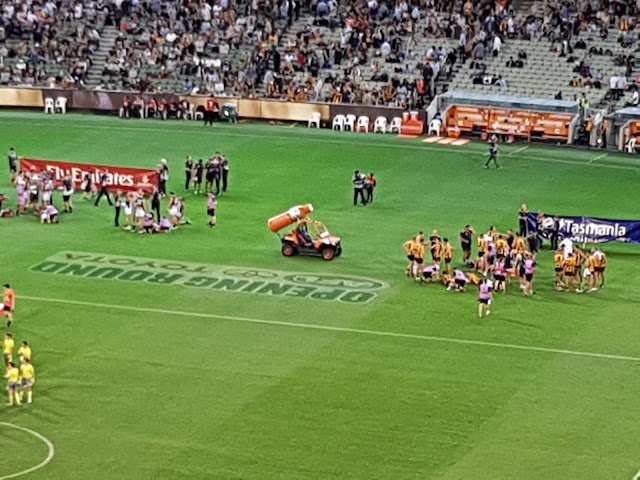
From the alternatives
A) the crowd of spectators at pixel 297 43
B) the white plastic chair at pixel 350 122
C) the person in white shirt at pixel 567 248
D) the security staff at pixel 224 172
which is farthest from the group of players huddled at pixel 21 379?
the crowd of spectators at pixel 297 43

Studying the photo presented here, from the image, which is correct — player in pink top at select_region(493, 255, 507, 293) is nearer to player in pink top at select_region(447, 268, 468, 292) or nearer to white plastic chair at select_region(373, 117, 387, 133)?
player in pink top at select_region(447, 268, 468, 292)

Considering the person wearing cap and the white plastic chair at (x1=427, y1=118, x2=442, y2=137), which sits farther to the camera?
the white plastic chair at (x1=427, y1=118, x2=442, y2=137)

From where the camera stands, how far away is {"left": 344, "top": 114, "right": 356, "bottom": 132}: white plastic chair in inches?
3063

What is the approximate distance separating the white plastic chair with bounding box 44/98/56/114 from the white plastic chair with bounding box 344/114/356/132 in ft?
56.5

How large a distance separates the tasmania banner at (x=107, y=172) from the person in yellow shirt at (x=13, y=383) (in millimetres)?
22513

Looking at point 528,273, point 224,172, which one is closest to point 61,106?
point 224,172

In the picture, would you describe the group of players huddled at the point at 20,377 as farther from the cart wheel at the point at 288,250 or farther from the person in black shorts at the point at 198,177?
the person in black shorts at the point at 198,177

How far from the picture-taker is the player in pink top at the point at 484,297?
43625 millimetres

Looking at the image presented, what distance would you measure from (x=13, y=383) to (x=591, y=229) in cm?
2408

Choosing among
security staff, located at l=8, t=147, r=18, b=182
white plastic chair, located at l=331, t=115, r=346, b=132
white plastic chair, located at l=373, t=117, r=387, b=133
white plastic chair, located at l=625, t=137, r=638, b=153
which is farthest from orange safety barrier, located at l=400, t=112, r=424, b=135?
security staff, located at l=8, t=147, r=18, b=182

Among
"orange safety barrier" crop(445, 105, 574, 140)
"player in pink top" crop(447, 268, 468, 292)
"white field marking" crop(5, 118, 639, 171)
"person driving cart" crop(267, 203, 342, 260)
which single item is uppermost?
"orange safety barrier" crop(445, 105, 574, 140)

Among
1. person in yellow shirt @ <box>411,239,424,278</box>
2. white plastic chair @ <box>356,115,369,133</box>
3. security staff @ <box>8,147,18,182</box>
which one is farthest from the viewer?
white plastic chair @ <box>356,115,369,133</box>

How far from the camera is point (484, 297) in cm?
4369

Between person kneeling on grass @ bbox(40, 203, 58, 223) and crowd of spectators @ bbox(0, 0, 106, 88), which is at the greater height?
crowd of spectators @ bbox(0, 0, 106, 88)
